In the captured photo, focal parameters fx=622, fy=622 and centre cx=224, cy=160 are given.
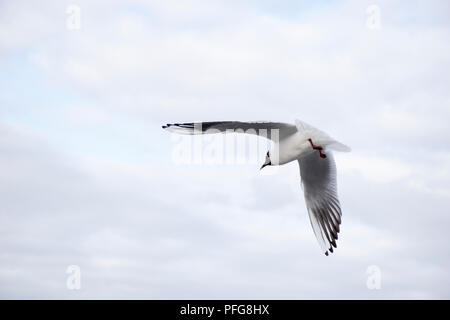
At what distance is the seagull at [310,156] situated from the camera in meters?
9.85

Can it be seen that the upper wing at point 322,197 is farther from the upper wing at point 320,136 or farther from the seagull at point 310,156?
the upper wing at point 320,136

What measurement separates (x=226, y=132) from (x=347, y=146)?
191 centimetres

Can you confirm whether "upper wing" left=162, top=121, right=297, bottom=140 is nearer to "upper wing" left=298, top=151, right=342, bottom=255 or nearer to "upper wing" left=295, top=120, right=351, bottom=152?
"upper wing" left=295, top=120, right=351, bottom=152

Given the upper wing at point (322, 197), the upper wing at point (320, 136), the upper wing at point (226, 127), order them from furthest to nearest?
1. the upper wing at point (322, 197)
2. the upper wing at point (320, 136)
3. the upper wing at point (226, 127)

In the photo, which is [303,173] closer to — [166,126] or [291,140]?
[291,140]

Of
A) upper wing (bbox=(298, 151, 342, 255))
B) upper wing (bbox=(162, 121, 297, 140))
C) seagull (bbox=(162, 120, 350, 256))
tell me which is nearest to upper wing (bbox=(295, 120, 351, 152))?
seagull (bbox=(162, 120, 350, 256))

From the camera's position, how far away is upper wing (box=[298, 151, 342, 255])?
1176cm

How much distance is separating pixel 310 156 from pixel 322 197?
0.96 metres

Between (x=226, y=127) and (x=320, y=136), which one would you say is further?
(x=320, y=136)

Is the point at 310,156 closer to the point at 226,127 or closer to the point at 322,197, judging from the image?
the point at 322,197

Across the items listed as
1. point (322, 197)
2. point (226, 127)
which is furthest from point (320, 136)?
point (322, 197)

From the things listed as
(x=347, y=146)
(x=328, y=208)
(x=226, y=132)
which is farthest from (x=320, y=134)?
(x=328, y=208)

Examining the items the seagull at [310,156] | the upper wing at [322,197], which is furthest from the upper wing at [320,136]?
the upper wing at [322,197]

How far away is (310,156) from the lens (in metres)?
11.6
